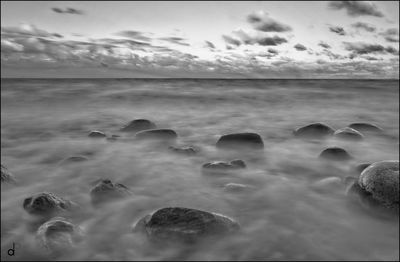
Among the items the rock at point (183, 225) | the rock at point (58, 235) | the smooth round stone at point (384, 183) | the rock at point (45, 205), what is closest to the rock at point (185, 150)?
the rock at point (45, 205)

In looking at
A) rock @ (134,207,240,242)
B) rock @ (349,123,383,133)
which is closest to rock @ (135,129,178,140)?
rock @ (134,207,240,242)

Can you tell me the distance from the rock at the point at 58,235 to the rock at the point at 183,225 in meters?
0.51

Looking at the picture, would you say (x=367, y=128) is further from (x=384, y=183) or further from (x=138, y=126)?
(x=384, y=183)

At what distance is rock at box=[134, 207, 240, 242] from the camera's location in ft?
8.81

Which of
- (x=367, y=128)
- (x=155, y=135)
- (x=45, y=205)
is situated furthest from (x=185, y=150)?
(x=367, y=128)

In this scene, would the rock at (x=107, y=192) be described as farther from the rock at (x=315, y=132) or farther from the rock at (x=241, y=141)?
the rock at (x=315, y=132)

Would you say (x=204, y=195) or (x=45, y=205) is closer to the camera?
(x=45, y=205)

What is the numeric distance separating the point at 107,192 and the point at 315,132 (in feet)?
15.3

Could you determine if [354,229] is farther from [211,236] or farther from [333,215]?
[211,236]

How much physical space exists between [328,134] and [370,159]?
4.90 ft

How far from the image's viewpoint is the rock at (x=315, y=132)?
6992mm

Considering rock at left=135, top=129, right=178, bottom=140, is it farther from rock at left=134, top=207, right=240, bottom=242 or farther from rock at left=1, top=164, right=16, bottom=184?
rock at left=134, top=207, right=240, bottom=242

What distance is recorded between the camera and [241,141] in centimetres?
Answer: 591

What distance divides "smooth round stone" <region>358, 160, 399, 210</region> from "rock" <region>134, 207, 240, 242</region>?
1.44 m
